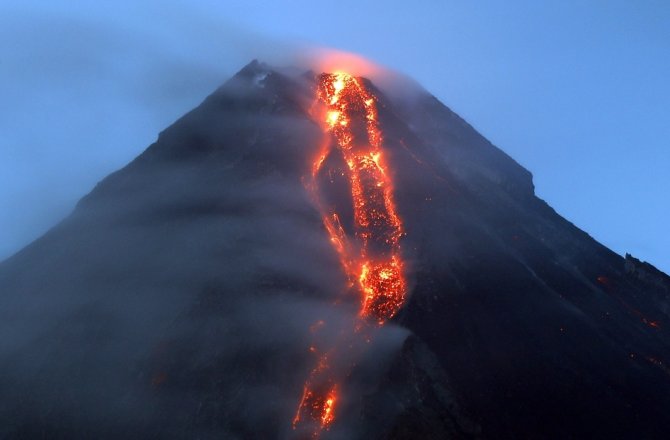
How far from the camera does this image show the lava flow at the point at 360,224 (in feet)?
75.8

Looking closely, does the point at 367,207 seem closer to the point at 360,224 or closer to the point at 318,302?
the point at 360,224

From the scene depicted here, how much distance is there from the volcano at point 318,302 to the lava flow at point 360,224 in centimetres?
9

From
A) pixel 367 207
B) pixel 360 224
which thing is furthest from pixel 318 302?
pixel 367 207

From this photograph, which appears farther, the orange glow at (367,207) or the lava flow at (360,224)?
the orange glow at (367,207)

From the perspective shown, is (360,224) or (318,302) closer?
(318,302)

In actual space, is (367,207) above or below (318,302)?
above

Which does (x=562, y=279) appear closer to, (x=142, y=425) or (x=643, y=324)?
(x=643, y=324)

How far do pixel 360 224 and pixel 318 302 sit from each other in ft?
16.8

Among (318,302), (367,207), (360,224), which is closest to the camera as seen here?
(318,302)

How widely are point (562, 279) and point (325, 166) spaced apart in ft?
40.8

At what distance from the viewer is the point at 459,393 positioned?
2252 cm

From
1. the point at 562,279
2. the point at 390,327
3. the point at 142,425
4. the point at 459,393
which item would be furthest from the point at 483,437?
the point at 562,279

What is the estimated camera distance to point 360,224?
30734 millimetres

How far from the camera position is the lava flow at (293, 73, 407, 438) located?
2311 cm
